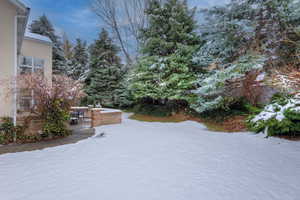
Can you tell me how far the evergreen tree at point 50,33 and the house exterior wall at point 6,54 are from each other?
1222 centimetres

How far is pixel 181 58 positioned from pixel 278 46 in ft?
14.9

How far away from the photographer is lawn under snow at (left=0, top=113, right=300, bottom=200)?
2543 mm

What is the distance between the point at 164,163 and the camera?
3662 mm

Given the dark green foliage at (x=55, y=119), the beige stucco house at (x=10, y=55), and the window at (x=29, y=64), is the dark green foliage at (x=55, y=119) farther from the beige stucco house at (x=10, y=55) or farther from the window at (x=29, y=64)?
the window at (x=29, y=64)

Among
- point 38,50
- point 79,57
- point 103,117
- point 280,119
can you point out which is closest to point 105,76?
point 38,50

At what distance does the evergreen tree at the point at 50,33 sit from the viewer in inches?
675

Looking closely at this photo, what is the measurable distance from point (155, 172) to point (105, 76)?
12.4 meters

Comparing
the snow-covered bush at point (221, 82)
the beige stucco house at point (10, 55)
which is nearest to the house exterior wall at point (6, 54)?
the beige stucco house at point (10, 55)

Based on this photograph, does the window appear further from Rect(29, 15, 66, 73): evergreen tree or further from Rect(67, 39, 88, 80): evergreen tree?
Rect(67, 39, 88, 80): evergreen tree

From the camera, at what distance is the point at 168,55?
10.7 m

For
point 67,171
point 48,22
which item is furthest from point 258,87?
point 48,22

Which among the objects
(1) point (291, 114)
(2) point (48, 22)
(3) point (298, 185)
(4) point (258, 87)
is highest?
(2) point (48, 22)

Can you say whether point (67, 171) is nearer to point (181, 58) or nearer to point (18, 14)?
point (18, 14)

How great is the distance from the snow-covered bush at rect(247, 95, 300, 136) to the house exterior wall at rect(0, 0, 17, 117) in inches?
323
